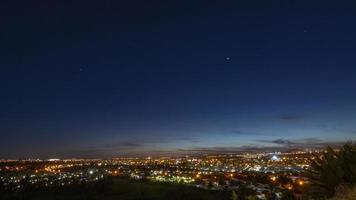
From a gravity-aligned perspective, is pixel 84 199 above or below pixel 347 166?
below

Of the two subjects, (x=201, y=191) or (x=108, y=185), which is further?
(x=108, y=185)

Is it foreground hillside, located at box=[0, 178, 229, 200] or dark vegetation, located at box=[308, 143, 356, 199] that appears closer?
dark vegetation, located at box=[308, 143, 356, 199]

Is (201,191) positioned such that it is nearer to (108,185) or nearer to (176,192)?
(176,192)

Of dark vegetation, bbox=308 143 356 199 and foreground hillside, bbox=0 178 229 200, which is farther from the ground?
dark vegetation, bbox=308 143 356 199

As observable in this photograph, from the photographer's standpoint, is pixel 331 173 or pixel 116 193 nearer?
pixel 331 173

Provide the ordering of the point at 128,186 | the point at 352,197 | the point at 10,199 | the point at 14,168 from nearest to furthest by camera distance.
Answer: the point at 352,197 → the point at 10,199 → the point at 128,186 → the point at 14,168

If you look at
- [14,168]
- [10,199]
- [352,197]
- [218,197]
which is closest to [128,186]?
[10,199]

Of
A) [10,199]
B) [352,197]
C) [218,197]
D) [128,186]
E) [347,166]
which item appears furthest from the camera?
[128,186]

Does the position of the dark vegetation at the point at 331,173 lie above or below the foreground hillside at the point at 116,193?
above

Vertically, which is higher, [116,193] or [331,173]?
[331,173]

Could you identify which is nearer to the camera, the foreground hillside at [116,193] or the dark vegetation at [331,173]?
the dark vegetation at [331,173]

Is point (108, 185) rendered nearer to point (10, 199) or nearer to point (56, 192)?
point (56, 192)
